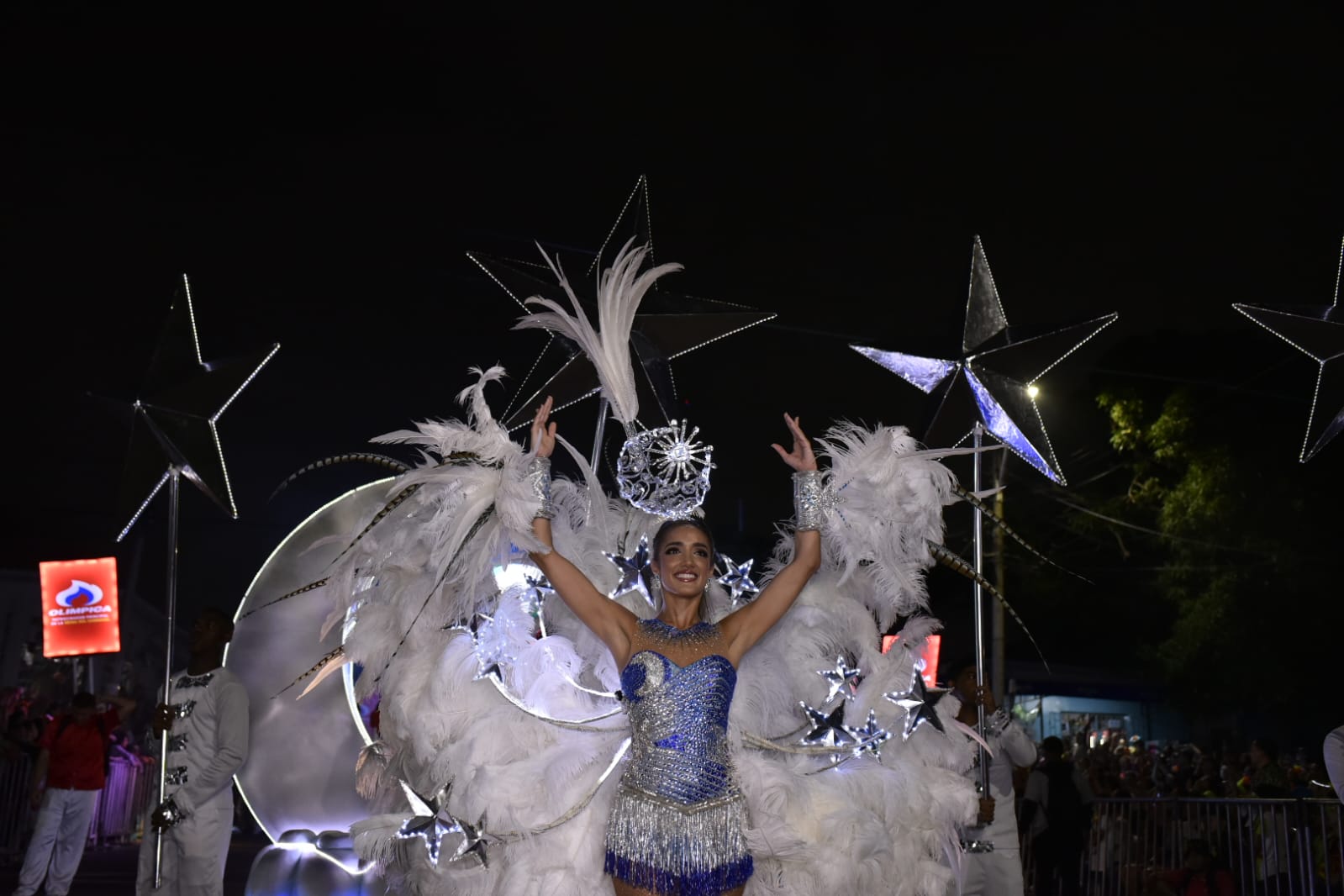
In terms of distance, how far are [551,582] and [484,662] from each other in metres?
0.42

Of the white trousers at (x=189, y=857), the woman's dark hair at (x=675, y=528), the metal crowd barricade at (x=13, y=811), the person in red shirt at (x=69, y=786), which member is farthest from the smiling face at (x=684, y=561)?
the metal crowd barricade at (x=13, y=811)

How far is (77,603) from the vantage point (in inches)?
700

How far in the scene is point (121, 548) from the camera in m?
29.5

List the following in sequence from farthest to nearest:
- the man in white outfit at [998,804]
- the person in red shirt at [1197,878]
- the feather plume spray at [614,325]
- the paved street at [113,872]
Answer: the paved street at [113,872], the person in red shirt at [1197,878], the man in white outfit at [998,804], the feather plume spray at [614,325]

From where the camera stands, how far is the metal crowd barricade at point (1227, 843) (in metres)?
8.45

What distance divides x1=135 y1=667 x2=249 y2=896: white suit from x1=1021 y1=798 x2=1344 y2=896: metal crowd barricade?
514 centimetres

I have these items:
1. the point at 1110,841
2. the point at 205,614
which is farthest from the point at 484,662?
the point at 1110,841

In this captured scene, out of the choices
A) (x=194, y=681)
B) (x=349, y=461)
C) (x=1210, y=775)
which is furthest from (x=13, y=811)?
(x=1210, y=775)

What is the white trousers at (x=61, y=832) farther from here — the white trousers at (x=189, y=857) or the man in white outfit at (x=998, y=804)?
the man in white outfit at (x=998, y=804)

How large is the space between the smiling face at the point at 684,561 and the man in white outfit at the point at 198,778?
2.85 m

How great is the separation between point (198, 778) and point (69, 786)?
351 centimetres

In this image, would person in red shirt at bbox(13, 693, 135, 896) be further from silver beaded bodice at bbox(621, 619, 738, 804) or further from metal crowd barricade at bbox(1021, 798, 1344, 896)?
metal crowd barricade at bbox(1021, 798, 1344, 896)

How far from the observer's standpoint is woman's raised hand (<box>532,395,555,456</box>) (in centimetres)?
434

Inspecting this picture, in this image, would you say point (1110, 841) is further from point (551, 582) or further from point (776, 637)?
point (551, 582)
